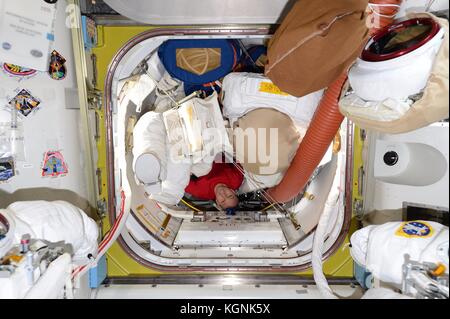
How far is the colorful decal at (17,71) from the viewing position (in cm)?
204

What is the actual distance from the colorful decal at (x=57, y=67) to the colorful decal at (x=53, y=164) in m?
0.52

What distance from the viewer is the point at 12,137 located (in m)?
2.10

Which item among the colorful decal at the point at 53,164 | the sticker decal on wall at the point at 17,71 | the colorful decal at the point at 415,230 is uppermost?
the sticker decal on wall at the point at 17,71

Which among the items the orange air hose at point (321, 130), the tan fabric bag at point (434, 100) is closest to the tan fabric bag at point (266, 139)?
the orange air hose at point (321, 130)

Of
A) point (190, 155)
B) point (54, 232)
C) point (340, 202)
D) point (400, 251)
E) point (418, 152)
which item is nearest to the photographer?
point (400, 251)

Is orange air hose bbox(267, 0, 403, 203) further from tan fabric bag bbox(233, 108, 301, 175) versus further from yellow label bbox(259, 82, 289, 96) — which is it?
yellow label bbox(259, 82, 289, 96)

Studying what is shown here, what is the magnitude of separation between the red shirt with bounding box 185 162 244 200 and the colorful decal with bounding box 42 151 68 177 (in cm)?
177

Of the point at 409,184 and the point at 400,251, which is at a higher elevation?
the point at 409,184

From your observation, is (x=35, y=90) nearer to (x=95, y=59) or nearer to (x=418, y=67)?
(x=95, y=59)

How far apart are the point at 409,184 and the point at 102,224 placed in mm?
2267

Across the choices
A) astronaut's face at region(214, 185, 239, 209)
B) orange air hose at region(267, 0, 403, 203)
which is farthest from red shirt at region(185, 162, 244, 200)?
orange air hose at region(267, 0, 403, 203)

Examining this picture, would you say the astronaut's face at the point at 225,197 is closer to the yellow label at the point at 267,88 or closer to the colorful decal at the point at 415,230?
the yellow label at the point at 267,88

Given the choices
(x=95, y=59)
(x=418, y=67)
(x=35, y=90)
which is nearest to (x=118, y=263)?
(x=35, y=90)

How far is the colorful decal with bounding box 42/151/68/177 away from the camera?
222cm
